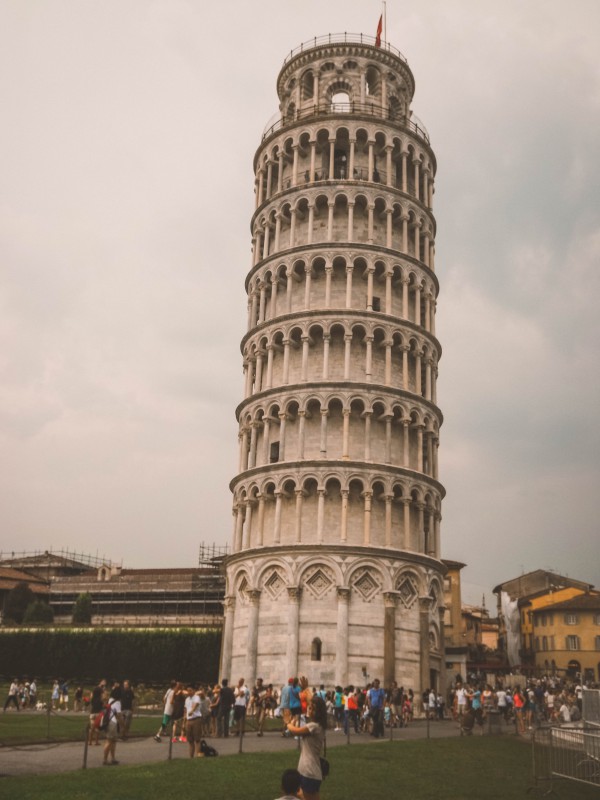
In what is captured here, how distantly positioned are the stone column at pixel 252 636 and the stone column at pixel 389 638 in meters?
6.85

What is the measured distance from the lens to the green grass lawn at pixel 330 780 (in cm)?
1566

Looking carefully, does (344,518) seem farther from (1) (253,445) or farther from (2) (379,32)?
(2) (379,32)

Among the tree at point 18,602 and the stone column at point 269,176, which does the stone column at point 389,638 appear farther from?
the tree at point 18,602

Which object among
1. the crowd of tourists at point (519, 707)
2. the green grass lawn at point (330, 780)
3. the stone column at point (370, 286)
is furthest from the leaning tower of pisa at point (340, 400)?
the green grass lawn at point (330, 780)

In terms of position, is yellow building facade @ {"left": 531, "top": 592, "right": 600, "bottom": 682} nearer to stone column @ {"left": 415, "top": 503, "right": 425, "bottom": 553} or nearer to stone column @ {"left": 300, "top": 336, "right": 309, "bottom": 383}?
stone column @ {"left": 415, "top": 503, "right": 425, "bottom": 553}

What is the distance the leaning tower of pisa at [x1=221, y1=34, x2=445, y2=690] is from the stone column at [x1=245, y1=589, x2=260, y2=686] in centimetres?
9

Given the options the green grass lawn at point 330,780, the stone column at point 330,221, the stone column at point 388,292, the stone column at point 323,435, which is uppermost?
the stone column at point 330,221

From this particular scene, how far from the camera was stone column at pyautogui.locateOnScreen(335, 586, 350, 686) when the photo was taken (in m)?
42.3

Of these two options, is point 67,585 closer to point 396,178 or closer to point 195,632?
point 195,632

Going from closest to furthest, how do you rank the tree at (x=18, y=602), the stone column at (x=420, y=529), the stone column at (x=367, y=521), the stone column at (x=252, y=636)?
the stone column at (x=252, y=636) → the stone column at (x=367, y=521) → the stone column at (x=420, y=529) → the tree at (x=18, y=602)

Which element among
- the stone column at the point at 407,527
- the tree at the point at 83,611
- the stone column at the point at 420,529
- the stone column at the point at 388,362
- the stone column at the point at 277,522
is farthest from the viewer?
the tree at the point at 83,611

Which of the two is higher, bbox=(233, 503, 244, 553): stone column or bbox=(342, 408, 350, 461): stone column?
bbox=(342, 408, 350, 461): stone column

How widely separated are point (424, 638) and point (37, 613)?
43866 mm

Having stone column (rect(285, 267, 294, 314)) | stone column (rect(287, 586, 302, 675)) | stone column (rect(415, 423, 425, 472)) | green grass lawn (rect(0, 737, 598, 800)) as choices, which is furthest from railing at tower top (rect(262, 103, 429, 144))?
green grass lawn (rect(0, 737, 598, 800))
